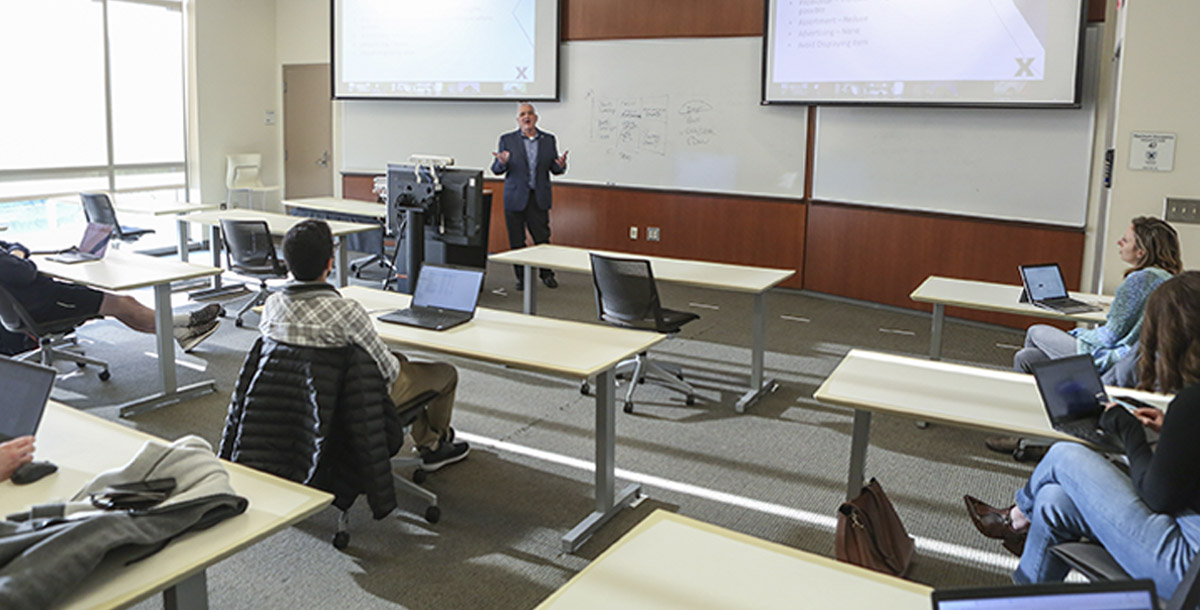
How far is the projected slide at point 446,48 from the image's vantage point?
8.65 m

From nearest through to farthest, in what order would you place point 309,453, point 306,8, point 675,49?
point 309,453, point 675,49, point 306,8

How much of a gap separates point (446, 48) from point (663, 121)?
2.50m

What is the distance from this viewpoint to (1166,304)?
250cm

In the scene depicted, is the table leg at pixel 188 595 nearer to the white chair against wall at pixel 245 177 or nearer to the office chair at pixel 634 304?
the office chair at pixel 634 304

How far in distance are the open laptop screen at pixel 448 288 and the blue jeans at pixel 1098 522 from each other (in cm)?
221

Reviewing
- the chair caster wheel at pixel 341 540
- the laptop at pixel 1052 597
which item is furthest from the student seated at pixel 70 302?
the laptop at pixel 1052 597

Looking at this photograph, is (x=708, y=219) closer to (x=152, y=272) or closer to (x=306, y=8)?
(x=152, y=272)

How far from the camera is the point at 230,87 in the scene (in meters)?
10.3

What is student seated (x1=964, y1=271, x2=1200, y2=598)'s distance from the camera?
209 centimetres

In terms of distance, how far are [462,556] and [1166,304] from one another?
7.67 ft

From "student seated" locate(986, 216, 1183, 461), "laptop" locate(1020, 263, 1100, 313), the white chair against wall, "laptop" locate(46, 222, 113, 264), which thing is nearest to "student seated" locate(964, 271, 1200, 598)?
"student seated" locate(986, 216, 1183, 461)

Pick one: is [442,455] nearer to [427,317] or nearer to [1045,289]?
[427,317]

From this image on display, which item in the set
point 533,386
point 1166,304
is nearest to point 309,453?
point 533,386

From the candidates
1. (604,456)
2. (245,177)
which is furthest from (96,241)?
(245,177)
